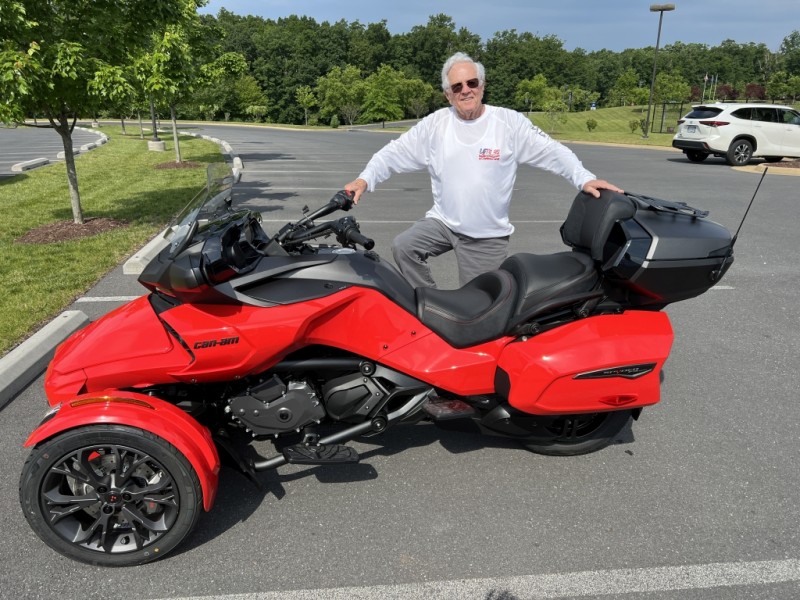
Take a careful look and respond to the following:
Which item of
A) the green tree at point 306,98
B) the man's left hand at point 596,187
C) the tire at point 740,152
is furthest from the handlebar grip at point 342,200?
the green tree at point 306,98

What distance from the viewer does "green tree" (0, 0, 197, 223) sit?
6.28 metres

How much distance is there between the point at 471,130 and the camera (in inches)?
145

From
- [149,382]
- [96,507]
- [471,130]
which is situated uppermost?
[471,130]

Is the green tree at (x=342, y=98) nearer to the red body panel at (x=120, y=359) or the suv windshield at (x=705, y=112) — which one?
the suv windshield at (x=705, y=112)

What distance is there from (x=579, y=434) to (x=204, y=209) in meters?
2.26

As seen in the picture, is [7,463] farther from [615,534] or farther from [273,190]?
[273,190]

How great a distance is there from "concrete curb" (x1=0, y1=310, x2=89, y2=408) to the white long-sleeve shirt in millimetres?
2558

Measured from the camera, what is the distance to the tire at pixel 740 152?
17.0m

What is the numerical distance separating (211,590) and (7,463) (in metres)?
1.51

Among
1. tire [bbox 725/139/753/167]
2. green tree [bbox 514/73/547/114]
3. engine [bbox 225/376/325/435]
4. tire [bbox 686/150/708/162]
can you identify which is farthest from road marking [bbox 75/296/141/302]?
green tree [bbox 514/73/547/114]

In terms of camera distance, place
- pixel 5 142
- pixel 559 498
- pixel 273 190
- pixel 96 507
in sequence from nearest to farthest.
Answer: pixel 96 507
pixel 559 498
pixel 273 190
pixel 5 142

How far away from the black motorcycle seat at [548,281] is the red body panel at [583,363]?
14 centimetres

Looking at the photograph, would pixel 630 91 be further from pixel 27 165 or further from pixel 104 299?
pixel 104 299

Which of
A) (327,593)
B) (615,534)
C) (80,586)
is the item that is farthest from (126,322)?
(615,534)
